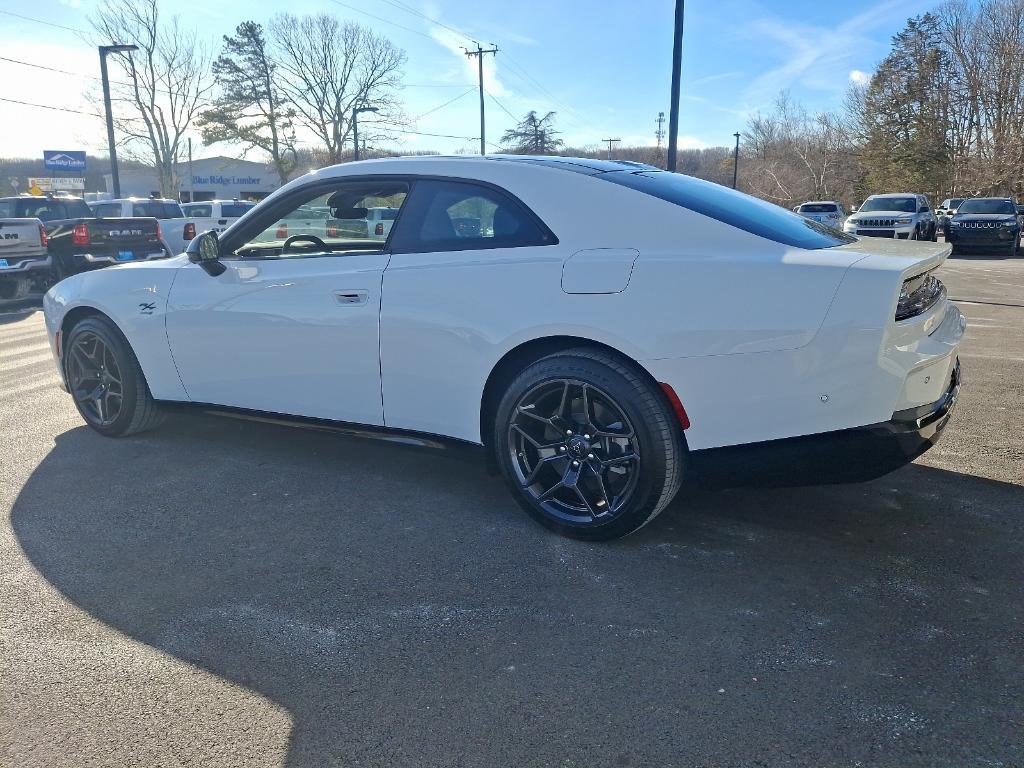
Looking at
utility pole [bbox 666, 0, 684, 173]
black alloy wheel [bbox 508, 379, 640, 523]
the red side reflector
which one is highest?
utility pole [bbox 666, 0, 684, 173]

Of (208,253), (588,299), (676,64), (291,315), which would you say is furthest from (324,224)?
(676,64)

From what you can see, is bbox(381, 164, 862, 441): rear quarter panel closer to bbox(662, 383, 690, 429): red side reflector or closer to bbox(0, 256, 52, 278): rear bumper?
bbox(662, 383, 690, 429): red side reflector

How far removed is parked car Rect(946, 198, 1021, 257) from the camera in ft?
70.0

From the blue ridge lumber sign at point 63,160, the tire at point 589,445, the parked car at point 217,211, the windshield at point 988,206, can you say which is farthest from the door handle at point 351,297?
the blue ridge lumber sign at point 63,160

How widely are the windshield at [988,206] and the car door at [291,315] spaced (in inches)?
949

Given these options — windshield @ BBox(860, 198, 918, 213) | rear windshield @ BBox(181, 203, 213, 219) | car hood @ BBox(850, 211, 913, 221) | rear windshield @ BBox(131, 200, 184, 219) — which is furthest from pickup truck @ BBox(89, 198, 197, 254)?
windshield @ BBox(860, 198, 918, 213)

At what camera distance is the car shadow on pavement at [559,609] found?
2.00 meters

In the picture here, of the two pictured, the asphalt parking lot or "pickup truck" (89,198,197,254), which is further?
"pickup truck" (89,198,197,254)

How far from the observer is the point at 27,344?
800 centimetres

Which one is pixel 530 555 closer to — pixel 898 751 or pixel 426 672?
pixel 426 672

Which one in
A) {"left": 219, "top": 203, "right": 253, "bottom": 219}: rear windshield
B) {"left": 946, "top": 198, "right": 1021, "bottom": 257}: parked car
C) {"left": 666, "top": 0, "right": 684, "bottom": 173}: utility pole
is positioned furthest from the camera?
{"left": 946, "top": 198, "right": 1021, "bottom": 257}: parked car

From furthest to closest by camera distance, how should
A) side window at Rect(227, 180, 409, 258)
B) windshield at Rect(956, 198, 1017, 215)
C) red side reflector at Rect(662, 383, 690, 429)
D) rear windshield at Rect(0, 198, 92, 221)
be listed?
1. windshield at Rect(956, 198, 1017, 215)
2. rear windshield at Rect(0, 198, 92, 221)
3. side window at Rect(227, 180, 409, 258)
4. red side reflector at Rect(662, 383, 690, 429)

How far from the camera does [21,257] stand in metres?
11.9

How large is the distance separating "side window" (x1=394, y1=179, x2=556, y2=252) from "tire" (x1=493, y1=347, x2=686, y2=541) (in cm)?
56
